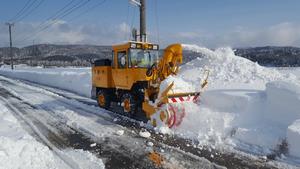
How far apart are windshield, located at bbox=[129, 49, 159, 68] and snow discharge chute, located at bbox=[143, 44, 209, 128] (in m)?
0.70

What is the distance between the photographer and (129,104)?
34.6 feet

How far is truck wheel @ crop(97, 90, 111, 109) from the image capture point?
484 inches

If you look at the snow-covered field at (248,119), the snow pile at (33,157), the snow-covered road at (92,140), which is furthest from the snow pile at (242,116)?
the snow pile at (33,157)

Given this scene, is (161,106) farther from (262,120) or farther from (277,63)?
(277,63)

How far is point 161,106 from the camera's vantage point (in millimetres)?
9031

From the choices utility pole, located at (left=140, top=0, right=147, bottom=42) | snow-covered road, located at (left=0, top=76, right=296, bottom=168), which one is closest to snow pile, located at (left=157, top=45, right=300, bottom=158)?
snow-covered road, located at (left=0, top=76, right=296, bottom=168)

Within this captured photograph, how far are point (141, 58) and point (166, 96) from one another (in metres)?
2.28

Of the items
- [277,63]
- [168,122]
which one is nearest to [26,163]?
[168,122]

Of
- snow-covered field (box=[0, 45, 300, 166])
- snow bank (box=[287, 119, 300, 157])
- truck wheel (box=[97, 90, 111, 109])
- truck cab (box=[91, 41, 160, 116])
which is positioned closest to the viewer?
snow bank (box=[287, 119, 300, 157])

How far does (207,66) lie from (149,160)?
1102cm

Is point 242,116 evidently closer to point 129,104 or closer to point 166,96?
point 166,96

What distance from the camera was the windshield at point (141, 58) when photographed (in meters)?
10.4

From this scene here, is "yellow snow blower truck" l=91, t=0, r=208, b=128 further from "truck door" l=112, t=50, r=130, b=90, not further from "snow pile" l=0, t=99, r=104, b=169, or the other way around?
"snow pile" l=0, t=99, r=104, b=169

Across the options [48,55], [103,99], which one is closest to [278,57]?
[103,99]
